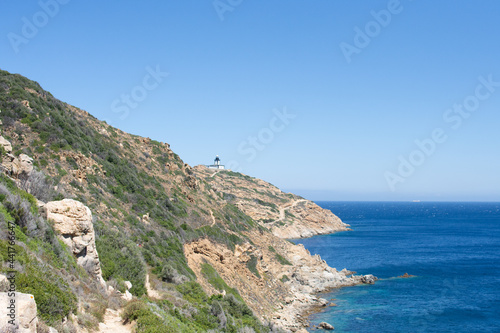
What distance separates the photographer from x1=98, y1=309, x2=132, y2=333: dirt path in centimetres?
1078

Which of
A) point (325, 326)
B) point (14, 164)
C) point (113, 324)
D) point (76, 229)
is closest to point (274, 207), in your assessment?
point (325, 326)

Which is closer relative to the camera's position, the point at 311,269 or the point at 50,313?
the point at 50,313

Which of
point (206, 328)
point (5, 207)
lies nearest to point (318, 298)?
point (206, 328)

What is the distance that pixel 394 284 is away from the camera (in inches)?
1959

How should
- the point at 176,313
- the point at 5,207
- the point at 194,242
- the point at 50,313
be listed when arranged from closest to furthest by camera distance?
the point at 50,313 → the point at 5,207 → the point at 176,313 → the point at 194,242

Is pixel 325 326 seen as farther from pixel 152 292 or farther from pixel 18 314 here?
pixel 18 314

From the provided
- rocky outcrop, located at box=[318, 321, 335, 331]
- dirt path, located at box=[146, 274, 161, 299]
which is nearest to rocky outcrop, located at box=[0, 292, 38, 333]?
dirt path, located at box=[146, 274, 161, 299]

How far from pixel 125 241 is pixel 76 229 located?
626 centimetres

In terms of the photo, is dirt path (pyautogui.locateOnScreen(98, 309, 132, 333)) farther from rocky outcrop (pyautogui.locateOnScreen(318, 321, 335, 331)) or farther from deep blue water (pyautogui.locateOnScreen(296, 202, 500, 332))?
deep blue water (pyautogui.locateOnScreen(296, 202, 500, 332))

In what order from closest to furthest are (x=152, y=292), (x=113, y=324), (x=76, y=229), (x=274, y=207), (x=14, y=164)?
(x=113, y=324), (x=76, y=229), (x=14, y=164), (x=152, y=292), (x=274, y=207)

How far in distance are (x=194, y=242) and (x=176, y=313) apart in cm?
1719

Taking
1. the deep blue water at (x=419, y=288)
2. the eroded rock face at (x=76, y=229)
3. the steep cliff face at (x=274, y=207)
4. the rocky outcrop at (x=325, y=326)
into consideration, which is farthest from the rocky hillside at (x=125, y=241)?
the steep cliff face at (x=274, y=207)

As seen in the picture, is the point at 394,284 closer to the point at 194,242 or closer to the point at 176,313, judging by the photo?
the point at 194,242

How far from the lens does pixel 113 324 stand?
11.3 metres
